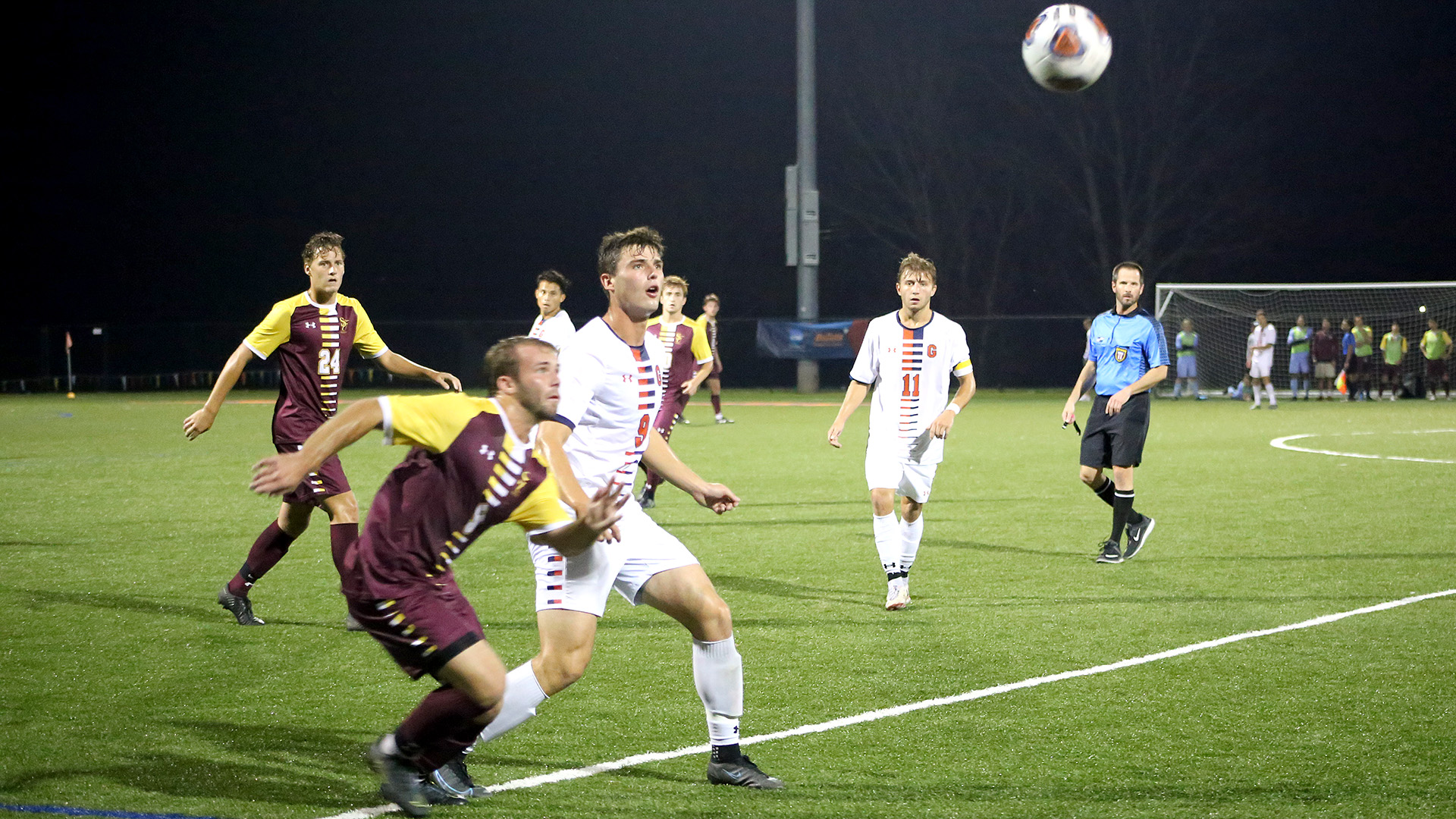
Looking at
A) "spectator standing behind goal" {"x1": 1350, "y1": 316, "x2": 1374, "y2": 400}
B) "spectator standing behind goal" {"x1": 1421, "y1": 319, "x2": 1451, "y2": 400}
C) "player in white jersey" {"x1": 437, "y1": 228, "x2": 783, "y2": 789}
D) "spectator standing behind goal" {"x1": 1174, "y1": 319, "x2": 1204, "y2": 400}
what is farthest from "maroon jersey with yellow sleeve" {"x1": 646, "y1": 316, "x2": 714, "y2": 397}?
"spectator standing behind goal" {"x1": 1421, "y1": 319, "x2": 1451, "y2": 400}

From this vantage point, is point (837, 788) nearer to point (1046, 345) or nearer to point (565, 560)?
point (565, 560)

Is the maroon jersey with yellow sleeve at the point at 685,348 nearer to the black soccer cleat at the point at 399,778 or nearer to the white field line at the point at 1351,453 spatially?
the white field line at the point at 1351,453

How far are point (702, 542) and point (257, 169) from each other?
43.5 metres

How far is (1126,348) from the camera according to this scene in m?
9.65

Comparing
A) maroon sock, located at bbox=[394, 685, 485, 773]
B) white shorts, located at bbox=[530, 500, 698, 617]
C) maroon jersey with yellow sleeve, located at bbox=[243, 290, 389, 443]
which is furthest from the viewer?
maroon jersey with yellow sleeve, located at bbox=[243, 290, 389, 443]

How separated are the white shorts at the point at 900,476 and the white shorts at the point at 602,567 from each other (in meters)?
3.41

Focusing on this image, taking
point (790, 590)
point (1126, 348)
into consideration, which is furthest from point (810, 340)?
point (790, 590)

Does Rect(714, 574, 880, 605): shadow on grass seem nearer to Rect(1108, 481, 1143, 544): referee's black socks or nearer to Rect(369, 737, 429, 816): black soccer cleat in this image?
Rect(1108, 481, 1143, 544): referee's black socks

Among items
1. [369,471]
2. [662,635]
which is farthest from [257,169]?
[662,635]

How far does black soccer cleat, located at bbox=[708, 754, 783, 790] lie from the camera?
14.9ft

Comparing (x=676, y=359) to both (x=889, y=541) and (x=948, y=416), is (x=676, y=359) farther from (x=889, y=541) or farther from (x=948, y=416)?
(x=948, y=416)

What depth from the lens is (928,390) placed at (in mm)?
8000

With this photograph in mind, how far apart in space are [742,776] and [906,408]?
3788 mm

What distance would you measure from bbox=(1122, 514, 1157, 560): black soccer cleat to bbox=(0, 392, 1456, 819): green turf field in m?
0.14
